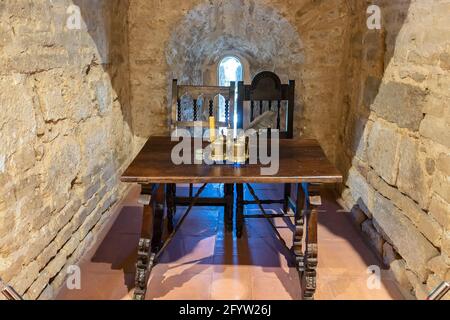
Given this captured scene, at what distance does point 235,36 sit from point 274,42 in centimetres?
72

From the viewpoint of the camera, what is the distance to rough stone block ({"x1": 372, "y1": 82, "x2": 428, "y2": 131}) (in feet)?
7.76

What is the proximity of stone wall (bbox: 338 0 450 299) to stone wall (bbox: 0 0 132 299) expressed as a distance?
2.01 metres

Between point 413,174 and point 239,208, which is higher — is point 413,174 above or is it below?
above

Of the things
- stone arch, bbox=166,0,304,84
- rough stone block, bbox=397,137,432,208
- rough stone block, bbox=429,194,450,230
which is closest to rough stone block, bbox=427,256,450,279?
rough stone block, bbox=429,194,450,230

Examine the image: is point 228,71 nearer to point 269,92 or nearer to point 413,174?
point 269,92

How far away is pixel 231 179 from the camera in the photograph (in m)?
2.12

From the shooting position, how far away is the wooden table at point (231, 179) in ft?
6.95

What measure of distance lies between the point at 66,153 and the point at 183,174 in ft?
2.84

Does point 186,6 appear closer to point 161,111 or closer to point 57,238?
point 161,111

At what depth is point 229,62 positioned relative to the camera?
20.7ft

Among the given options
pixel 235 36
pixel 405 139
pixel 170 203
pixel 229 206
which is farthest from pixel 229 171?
pixel 235 36

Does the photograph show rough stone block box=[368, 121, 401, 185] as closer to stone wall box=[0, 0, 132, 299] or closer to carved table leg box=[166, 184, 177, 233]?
carved table leg box=[166, 184, 177, 233]

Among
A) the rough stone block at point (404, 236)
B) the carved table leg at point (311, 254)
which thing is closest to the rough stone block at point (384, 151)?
the rough stone block at point (404, 236)

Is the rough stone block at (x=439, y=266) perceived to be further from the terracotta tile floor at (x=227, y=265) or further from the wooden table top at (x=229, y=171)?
the wooden table top at (x=229, y=171)
